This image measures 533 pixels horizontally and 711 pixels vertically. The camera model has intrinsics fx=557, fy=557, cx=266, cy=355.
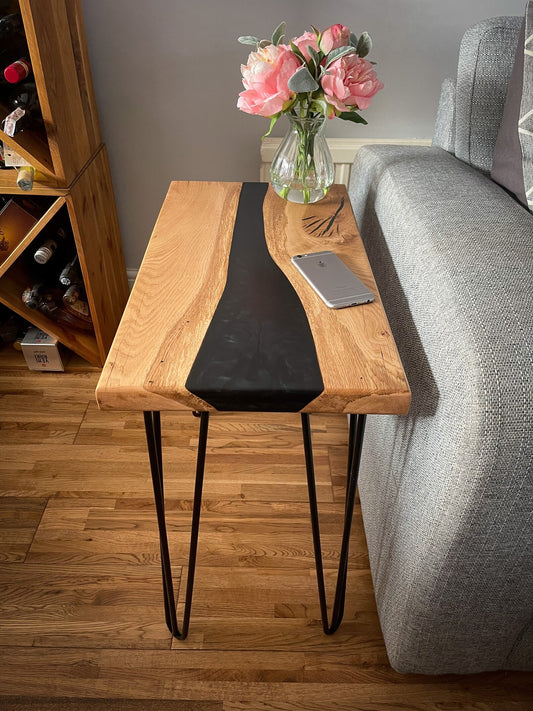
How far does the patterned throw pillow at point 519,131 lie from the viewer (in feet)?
3.35

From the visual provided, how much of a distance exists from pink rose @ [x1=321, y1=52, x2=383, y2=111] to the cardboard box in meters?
1.12

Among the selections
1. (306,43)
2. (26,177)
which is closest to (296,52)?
(306,43)

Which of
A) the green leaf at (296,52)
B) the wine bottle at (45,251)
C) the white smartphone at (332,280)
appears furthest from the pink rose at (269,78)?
the wine bottle at (45,251)

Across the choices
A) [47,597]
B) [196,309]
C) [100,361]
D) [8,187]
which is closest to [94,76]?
[8,187]

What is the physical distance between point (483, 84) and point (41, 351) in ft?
4.51

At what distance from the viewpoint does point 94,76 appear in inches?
61.8

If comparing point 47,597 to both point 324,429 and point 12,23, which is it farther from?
point 12,23

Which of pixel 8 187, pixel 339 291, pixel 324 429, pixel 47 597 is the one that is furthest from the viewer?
pixel 324 429

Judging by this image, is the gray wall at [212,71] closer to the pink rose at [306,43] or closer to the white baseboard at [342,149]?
the white baseboard at [342,149]

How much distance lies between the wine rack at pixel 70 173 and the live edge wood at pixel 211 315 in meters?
0.38

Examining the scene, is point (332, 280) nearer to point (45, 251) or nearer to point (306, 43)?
point (306, 43)

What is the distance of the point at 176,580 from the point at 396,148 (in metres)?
1.09

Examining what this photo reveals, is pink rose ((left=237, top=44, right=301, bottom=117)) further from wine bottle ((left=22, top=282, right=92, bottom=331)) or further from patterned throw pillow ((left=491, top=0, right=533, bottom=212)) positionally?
wine bottle ((left=22, top=282, right=92, bottom=331))

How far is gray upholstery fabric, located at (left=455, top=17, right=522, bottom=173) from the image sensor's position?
1158mm
